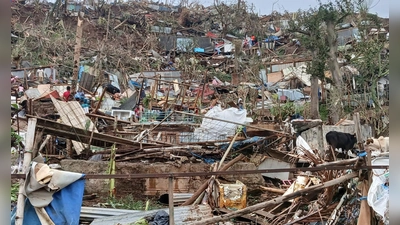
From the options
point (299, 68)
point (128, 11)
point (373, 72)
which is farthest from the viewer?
point (128, 11)

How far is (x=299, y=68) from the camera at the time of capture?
19781mm

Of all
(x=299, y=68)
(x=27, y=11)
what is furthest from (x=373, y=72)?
(x=27, y=11)

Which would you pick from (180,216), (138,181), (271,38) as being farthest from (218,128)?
(271,38)

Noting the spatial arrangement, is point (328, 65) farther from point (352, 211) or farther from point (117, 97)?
point (352, 211)

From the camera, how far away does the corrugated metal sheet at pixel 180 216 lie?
17.6 feet

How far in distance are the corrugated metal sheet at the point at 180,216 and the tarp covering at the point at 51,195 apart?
213 cm

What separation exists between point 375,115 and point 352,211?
771cm

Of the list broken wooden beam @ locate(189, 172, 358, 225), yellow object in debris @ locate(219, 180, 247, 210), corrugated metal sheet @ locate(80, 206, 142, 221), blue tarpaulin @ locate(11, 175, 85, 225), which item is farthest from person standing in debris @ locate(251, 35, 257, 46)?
blue tarpaulin @ locate(11, 175, 85, 225)

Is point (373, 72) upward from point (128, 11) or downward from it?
downward

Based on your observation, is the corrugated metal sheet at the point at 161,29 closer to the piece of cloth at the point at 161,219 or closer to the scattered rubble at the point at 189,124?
the scattered rubble at the point at 189,124

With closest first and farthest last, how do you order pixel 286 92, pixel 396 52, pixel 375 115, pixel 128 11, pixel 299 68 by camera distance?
pixel 396 52, pixel 375 115, pixel 286 92, pixel 299 68, pixel 128 11

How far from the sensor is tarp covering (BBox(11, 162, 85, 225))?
301 cm

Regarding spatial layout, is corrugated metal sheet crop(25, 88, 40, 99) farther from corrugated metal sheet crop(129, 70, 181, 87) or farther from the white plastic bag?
the white plastic bag

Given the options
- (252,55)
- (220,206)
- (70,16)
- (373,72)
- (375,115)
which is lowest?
(220,206)
